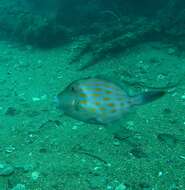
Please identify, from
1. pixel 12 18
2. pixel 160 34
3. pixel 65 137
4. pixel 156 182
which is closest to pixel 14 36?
pixel 12 18

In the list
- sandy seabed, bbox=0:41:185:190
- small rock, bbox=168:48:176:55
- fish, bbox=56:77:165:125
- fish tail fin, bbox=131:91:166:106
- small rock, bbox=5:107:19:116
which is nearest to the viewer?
fish tail fin, bbox=131:91:166:106

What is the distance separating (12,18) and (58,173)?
9.48 metres

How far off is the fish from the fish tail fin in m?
0.07

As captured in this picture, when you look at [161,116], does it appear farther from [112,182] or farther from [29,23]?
[29,23]

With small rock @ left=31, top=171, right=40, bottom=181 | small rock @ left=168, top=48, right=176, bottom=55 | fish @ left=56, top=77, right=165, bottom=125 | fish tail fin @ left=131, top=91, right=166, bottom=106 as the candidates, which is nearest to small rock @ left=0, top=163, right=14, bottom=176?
small rock @ left=31, top=171, right=40, bottom=181

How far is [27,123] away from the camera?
5.84 m

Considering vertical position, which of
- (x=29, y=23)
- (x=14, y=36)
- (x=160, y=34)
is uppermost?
(x=160, y=34)

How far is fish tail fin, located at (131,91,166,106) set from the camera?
10.7ft

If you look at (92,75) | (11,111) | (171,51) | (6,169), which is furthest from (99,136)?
(171,51)

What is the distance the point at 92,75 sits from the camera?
7574mm

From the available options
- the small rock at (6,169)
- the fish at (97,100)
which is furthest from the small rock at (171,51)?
the small rock at (6,169)

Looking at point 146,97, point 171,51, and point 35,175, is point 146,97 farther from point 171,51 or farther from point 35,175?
point 171,51

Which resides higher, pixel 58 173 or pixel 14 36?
pixel 58 173

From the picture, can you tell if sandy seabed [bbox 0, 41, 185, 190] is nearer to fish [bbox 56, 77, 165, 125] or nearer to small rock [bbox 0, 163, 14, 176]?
small rock [bbox 0, 163, 14, 176]
